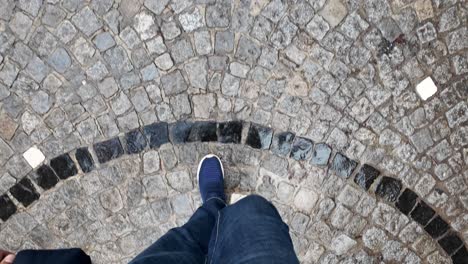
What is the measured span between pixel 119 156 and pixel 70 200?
0.60m

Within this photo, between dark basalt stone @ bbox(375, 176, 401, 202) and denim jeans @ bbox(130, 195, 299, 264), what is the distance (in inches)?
55.2

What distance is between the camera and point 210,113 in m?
4.04

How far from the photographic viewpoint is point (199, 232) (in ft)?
10.5

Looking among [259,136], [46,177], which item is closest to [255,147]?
[259,136]

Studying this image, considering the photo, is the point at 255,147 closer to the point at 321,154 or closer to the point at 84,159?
the point at 321,154

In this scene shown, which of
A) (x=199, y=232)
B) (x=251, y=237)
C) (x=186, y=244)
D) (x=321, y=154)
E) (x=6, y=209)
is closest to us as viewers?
(x=251, y=237)

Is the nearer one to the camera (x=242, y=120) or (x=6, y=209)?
(x=242, y=120)

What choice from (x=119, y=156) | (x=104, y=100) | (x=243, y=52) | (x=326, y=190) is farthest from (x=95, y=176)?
(x=326, y=190)

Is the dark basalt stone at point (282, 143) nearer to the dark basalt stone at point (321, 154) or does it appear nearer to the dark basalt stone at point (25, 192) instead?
the dark basalt stone at point (321, 154)

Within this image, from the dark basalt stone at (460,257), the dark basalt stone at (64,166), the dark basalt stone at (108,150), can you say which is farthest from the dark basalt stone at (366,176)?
the dark basalt stone at (64,166)

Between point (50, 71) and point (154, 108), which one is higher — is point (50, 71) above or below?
above

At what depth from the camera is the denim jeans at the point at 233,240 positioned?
257cm

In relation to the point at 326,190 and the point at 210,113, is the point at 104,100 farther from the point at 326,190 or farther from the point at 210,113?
the point at 326,190

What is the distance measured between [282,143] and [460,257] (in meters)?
1.89
